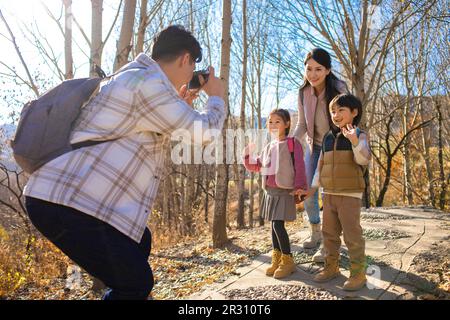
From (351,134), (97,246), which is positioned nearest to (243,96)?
(351,134)

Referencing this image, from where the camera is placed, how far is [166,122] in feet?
5.09

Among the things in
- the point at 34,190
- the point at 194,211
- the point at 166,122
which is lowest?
the point at 194,211

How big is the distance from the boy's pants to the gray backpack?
6.30 ft

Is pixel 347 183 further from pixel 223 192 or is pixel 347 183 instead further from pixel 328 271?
pixel 223 192

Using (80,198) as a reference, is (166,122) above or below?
above

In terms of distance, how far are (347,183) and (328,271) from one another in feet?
2.45

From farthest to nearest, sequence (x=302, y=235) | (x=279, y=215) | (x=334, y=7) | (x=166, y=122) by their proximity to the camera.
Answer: (x=334, y=7) → (x=302, y=235) → (x=279, y=215) → (x=166, y=122)

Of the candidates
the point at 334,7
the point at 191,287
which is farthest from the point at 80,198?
the point at 334,7

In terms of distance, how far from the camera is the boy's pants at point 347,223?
2.72 metres

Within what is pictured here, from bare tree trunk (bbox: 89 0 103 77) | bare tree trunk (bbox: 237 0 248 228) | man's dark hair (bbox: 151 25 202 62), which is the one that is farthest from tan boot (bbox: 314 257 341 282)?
bare tree trunk (bbox: 237 0 248 228)

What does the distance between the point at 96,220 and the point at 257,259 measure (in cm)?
275

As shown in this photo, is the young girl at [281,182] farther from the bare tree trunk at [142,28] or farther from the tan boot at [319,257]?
the bare tree trunk at [142,28]

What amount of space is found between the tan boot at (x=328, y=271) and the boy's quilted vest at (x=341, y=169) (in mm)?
579
